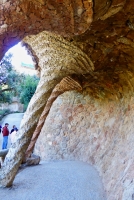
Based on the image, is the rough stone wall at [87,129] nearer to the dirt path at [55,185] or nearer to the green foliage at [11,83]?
the dirt path at [55,185]

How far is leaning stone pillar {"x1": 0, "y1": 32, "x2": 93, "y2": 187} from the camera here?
382 centimetres

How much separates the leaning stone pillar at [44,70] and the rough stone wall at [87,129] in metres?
1.24

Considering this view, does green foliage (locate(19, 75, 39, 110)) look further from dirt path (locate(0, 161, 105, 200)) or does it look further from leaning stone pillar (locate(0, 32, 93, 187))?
leaning stone pillar (locate(0, 32, 93, 187))

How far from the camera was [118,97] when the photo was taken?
16.6 feet

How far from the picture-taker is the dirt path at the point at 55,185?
11.9 feet

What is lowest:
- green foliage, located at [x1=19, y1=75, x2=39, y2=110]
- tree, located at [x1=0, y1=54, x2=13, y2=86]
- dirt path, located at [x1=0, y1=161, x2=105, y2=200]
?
dirt path, located at [x1=0, y1=161, x2=105, y2=200]

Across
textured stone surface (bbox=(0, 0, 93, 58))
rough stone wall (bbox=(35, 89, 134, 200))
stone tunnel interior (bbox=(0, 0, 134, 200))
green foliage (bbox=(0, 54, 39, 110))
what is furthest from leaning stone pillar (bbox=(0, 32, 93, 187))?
green foliage (bbox=(0, 54, 39, 110))

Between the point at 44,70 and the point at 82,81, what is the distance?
1.60 meters

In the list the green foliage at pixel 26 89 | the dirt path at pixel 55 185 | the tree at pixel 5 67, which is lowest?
the dirt path at pixel 55 185

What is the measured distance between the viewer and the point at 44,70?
4.66 m

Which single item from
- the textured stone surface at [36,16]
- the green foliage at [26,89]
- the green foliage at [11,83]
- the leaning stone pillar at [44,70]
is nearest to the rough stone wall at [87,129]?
the leaning stone pillar at [44,70]

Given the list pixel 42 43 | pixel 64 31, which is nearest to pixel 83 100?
pixel 42 43

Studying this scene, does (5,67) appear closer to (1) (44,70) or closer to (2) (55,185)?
(1) (44,70)

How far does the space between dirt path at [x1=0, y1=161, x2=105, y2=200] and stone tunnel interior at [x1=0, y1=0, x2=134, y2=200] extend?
22 centimetres
